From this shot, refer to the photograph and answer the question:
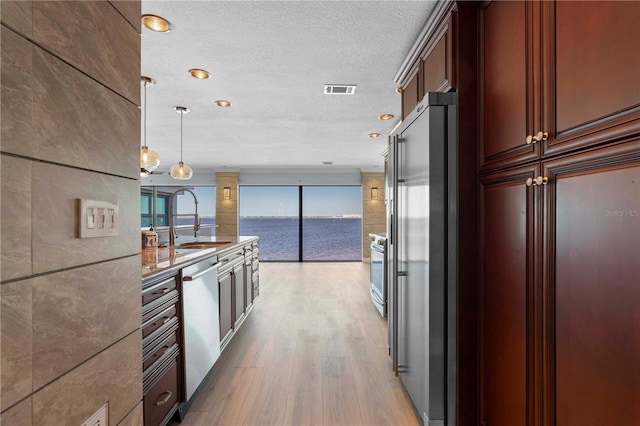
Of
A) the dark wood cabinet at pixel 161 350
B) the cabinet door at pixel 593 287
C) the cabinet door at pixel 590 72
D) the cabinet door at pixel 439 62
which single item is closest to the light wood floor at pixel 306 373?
the dark wood cabinet at pixel 161 350

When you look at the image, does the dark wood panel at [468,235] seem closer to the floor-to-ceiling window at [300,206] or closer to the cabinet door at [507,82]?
the cabinet door at [507,82]

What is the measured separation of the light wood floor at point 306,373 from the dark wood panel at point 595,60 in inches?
72.6

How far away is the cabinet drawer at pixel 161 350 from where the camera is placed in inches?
61.3

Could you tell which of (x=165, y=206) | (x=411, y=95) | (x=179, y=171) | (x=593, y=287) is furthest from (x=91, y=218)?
(x=165, y=206)

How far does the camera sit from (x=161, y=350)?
66.8 inches

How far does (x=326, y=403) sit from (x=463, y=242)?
55.2 inches

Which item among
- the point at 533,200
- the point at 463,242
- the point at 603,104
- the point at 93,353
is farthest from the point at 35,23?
the point at 463,242

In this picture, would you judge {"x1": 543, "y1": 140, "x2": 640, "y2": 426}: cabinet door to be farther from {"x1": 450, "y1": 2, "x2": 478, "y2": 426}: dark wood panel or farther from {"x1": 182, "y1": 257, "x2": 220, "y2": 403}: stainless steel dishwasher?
{"x1": 182, "y1": 257, "x2": 220, "y2": 403}: stainless steel dishwasher

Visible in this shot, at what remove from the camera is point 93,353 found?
776 millimetres

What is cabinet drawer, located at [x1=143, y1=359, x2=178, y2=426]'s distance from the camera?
1571 mm

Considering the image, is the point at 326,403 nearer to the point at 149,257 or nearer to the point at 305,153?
the point at 149,257

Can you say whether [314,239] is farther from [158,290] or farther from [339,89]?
[158,290]

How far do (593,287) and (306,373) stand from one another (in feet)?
6.88

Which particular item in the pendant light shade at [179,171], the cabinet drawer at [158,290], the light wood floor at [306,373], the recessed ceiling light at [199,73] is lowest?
the light wood floor at [306,373]
